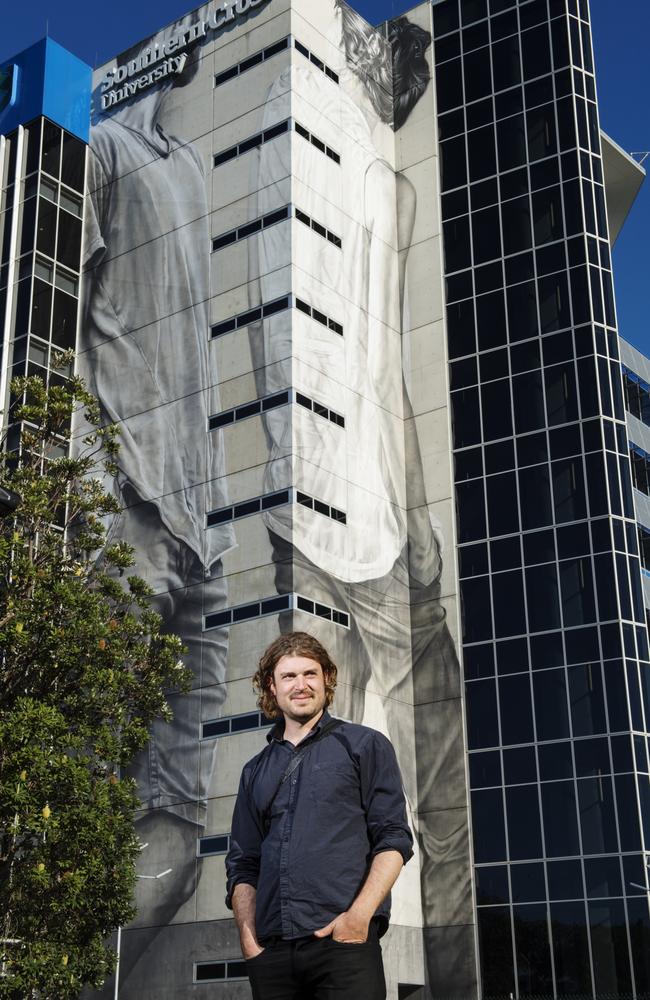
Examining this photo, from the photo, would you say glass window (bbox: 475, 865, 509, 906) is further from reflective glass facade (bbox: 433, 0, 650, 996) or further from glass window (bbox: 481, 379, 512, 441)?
glass window (bbox: 481, 379, 512, 441)

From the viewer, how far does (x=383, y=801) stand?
5.53 meters

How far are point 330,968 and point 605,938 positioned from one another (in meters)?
40.4

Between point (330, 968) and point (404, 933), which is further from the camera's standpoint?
point (404, 933)

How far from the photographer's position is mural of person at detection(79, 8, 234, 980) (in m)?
45.4

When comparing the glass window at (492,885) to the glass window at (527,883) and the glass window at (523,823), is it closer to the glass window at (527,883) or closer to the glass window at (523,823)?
the glass window at (527,883)

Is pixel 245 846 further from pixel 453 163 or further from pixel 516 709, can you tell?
pixel 453 163

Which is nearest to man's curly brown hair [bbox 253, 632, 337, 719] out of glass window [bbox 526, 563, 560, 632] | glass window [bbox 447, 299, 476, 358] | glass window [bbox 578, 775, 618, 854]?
glass window [bbox 578, 775, 618, 854]

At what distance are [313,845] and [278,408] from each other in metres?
42.9

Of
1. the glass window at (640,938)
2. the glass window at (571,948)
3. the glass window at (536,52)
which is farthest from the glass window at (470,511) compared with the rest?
the glass window at (536,52)

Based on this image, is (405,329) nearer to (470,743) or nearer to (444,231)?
(444,231)

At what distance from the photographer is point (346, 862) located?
537 centimetres

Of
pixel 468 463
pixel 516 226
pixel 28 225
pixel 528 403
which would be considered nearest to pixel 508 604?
pixel 468 463

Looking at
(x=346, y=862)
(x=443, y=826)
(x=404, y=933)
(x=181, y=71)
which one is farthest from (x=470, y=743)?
(x=346, y=862)

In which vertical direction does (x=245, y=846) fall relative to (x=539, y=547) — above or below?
below
